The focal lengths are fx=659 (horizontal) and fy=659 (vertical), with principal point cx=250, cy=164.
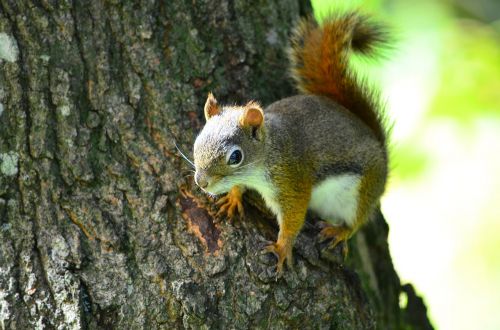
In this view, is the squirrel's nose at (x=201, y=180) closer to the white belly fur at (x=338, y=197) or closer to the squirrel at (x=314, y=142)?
the squirrel at (x=314, y=142)

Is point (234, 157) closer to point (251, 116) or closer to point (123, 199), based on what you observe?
point (251, 116)

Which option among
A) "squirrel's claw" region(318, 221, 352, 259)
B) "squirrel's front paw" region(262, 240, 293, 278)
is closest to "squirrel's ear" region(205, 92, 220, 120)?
"squirrel's front paw" region(262, 240, 293, 278)

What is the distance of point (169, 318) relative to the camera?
76.9 inches

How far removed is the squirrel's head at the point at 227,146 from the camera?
205 centimetres

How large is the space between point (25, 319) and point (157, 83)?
0.87 meters

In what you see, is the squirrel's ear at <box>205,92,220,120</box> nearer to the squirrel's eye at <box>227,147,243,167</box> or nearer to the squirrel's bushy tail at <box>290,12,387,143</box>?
the squirrel's eye at <box>227,147,243,167</box>

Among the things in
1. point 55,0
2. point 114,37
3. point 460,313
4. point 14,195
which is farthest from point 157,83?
point 460,313

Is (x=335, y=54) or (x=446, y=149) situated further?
(x=446, y=149)

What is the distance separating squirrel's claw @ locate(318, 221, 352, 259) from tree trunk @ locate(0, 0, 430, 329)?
5cm

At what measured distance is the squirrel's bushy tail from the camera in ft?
8.27

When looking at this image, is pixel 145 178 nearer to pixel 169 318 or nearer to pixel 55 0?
pixel 169 318

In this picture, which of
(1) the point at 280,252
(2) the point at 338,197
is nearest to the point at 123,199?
(1) the point at 280,252

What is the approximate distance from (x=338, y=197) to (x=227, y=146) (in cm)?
67

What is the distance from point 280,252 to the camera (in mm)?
2100
